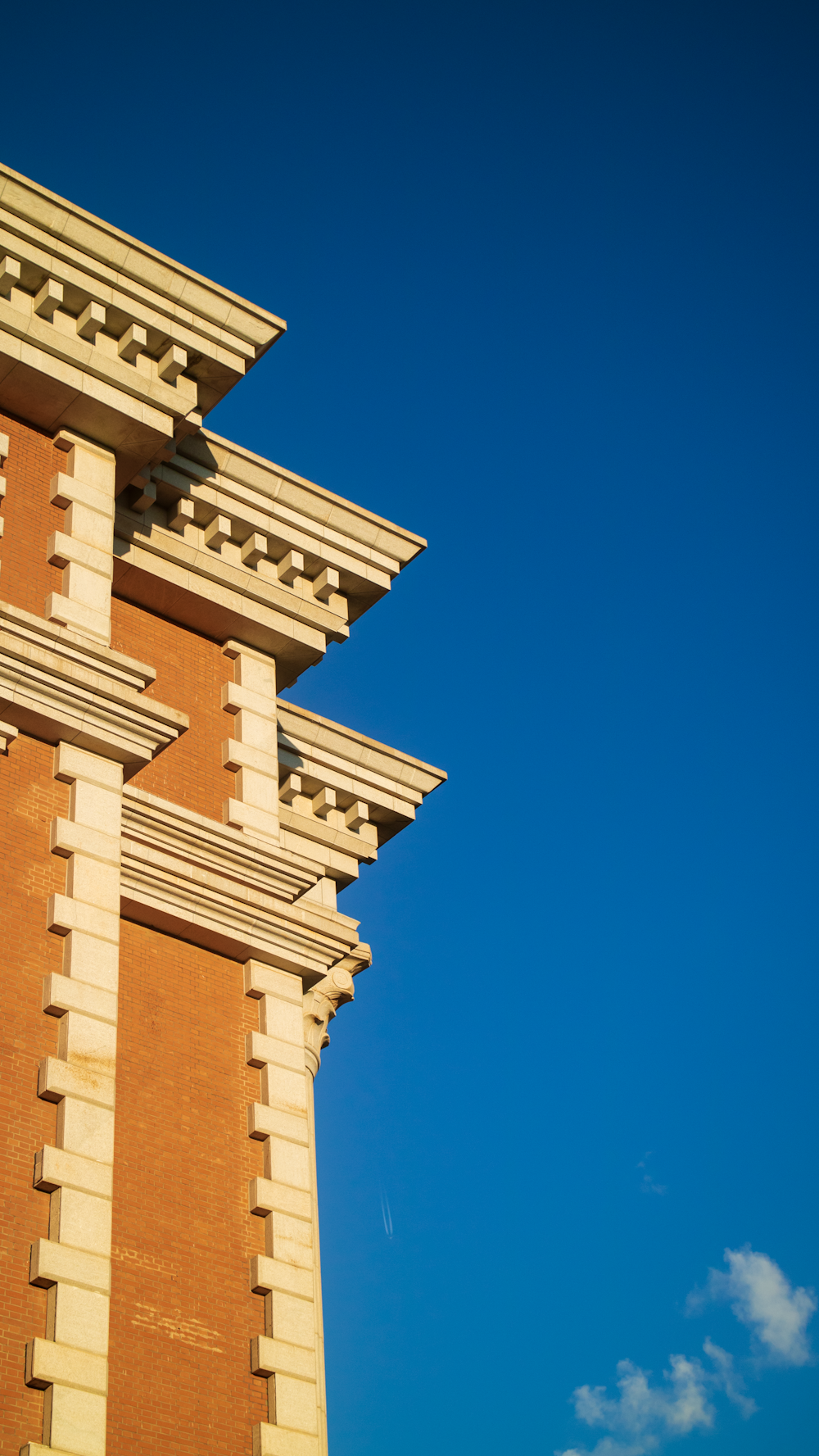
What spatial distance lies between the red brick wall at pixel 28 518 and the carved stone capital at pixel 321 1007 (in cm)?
678

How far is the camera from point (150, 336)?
20156mm

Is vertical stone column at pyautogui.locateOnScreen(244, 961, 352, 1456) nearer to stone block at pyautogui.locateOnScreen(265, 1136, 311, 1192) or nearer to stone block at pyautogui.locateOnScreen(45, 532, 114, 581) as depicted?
stone block at pyautogui.locateOnScreen(265, 1136, 311, 1192)

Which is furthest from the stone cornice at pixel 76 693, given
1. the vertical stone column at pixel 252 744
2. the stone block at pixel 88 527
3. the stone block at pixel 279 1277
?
the stone block at pixel 279 1277

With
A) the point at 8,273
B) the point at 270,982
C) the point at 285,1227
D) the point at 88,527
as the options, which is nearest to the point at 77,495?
the point at 88,527

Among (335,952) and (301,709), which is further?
(301,709)

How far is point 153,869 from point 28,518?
398 centimetres

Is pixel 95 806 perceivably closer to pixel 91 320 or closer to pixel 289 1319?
pixel 289 1319

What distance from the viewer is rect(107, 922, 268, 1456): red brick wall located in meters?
15.1

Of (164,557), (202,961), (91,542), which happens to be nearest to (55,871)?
(202,961)

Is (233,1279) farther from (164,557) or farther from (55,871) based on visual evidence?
(164,557)

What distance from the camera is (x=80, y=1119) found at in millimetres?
14922

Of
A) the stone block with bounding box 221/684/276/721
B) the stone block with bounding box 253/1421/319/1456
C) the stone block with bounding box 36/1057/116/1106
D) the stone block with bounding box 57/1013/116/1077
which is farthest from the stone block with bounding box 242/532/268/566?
the stone block with bounding box 253/1421/319/1456

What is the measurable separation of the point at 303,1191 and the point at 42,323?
9.74 meters

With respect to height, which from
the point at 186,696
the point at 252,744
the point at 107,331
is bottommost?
the point at 252,744
